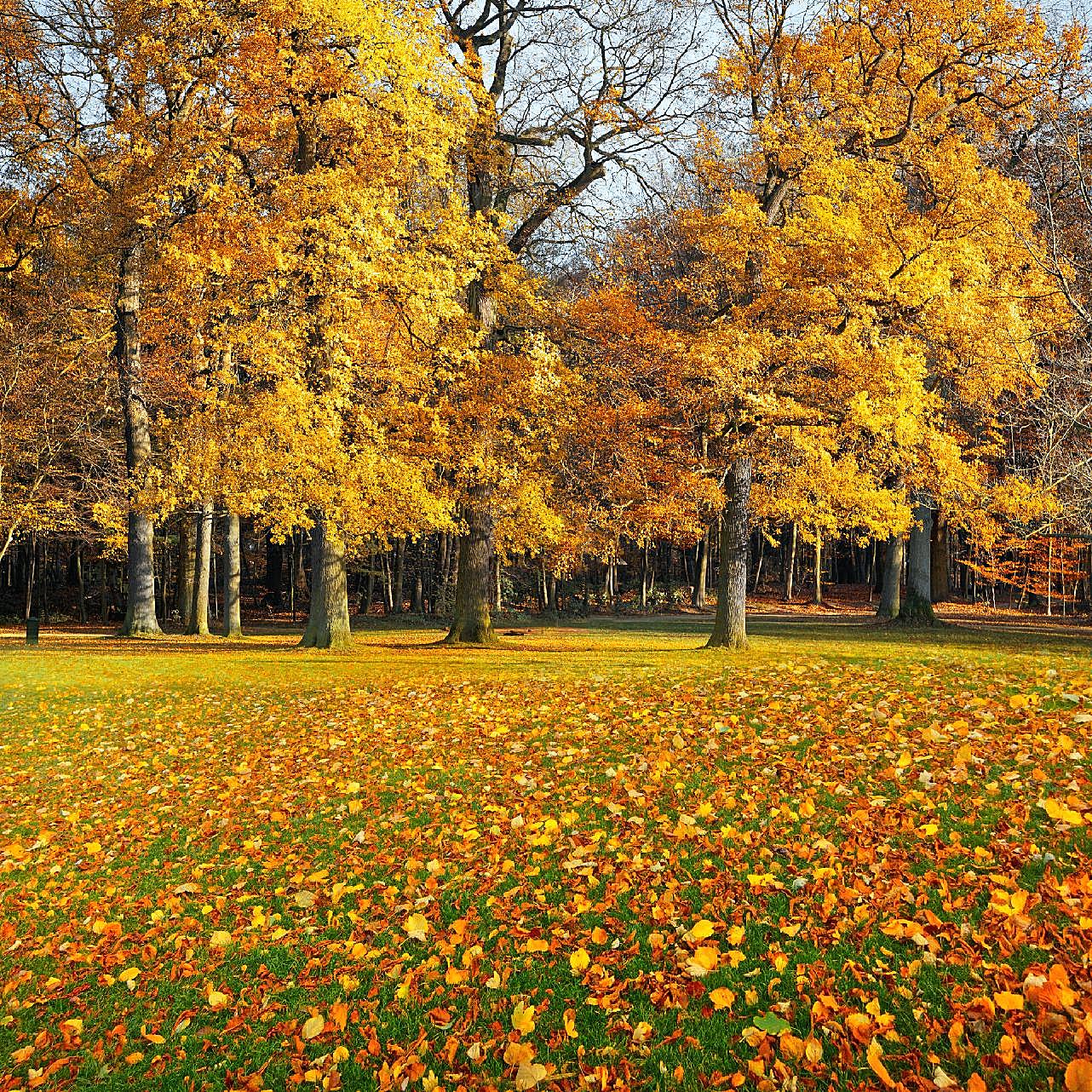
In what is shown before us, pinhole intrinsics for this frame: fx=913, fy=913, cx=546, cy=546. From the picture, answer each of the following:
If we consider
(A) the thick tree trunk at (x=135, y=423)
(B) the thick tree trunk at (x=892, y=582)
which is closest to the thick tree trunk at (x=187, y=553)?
(A) the thick tree trunk at (x=135, y=423)

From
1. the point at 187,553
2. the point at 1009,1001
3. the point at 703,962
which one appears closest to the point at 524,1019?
the point at 703,962

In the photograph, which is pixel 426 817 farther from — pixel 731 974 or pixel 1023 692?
pixel 1023 692

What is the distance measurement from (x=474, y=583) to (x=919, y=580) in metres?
12.4

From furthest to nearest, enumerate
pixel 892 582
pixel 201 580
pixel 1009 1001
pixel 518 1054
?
pixel 201 580 < pixel 892 582 < pixel 518 1054 < pixel 1009 1001

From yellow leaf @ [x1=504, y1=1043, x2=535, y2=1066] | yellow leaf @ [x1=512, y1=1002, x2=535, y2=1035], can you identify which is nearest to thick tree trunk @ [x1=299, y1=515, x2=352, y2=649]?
yellow leaf @ [x1=512, y1=1002, x2=535, y2=1035]

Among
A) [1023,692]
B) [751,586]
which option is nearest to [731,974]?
[1023,692]

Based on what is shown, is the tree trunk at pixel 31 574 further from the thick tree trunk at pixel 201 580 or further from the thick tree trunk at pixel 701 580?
the thick tree trunk at pixel 701 580

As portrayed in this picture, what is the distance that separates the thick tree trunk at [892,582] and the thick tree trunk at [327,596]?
1528 cm

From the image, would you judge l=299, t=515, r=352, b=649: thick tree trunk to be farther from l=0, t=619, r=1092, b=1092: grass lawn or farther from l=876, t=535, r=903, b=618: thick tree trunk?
l=876, t=535, r=903, b=618: thick tree trunk

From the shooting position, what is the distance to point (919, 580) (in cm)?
2483

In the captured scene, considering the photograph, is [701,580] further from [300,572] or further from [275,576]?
[275,576]

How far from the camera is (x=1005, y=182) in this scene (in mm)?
18562

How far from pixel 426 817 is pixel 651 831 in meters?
2.02

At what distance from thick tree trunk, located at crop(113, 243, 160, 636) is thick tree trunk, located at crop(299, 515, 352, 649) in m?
7.73
